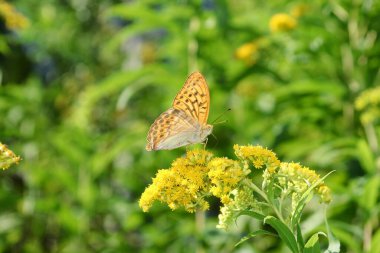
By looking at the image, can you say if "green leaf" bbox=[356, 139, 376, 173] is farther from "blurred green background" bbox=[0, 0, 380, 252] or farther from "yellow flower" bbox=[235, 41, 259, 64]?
"yellow flower" bbox=[235, 41, 259, 64]

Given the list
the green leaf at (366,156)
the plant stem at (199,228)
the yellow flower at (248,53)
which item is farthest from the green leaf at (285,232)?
the yellow flower at (248,53)

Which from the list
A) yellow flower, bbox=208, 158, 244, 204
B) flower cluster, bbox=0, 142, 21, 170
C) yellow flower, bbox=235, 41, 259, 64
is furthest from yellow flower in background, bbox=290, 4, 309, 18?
flower cluster, bbox=0, 142, 21, 170

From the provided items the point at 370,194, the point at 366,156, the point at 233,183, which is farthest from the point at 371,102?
the point at 233,183

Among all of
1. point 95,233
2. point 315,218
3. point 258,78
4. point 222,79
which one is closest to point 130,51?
point 258,78

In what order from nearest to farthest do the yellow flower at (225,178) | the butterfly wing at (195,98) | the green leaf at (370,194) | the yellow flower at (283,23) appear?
the yellow flower at (225,178), the butterfly wing at (195,98), the green leaf at (370,194), the yellow flower at (283,23)

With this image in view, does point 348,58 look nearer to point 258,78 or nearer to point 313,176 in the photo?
point 258,78

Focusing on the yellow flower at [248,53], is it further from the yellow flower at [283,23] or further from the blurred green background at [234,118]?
the yellow flower at [283,23]
